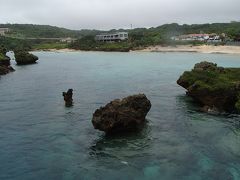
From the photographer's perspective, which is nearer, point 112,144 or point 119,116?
point 112,144

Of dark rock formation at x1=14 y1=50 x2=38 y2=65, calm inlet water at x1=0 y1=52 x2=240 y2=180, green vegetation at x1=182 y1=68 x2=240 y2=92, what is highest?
green vegetation at x1=182 y1=68 x2=240 y2=92

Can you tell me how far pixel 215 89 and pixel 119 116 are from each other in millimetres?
15425

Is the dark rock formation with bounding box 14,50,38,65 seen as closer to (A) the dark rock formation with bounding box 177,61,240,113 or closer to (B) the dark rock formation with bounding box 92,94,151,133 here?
(A) the dark rock formation with bounding box 177,61,240,113

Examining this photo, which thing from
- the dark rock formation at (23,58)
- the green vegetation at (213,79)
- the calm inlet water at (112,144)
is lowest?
the calm inlet water at (112,144)

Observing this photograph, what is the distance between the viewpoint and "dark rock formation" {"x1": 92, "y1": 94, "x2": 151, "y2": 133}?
36.3 m

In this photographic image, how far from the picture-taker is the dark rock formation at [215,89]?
4597 cm

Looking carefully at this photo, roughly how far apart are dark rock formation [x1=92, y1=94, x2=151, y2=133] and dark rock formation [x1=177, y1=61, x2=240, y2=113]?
11438mm

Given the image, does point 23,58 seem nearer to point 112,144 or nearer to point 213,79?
point 213,79

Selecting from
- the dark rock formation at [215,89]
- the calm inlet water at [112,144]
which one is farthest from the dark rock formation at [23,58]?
the dark rock formation at [215,89]

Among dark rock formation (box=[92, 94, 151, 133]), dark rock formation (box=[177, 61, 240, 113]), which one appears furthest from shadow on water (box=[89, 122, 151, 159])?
dark rock formation (box=[177, 61, 240, 113])

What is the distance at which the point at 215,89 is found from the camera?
152 feet

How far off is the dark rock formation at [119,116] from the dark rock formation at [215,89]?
11.4m

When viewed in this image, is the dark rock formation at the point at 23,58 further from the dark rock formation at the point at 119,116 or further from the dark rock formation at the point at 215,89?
the dark rock formation at the point at 119,116

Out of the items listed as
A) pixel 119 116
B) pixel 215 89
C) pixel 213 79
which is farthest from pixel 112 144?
pixel 213 79
